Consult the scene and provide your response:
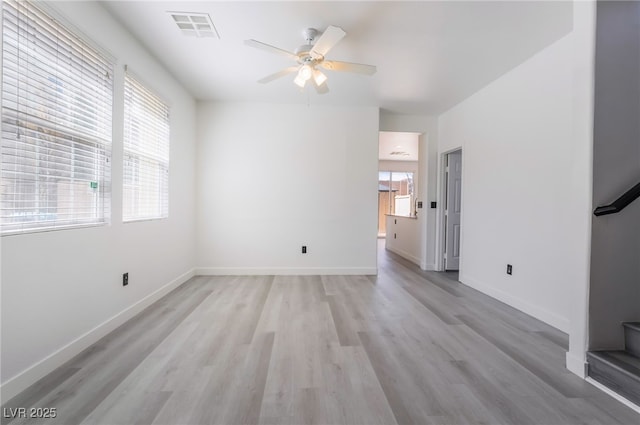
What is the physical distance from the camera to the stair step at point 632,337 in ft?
5.32

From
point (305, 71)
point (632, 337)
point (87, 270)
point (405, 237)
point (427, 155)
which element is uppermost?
point (305, 71)

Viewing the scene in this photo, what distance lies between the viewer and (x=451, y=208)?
4.54 m

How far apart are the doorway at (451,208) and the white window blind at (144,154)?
417 centimetres

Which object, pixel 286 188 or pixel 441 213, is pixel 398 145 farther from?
pixel 286 188

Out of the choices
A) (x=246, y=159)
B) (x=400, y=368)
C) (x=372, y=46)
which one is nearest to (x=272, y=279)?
(x=246, y=159)

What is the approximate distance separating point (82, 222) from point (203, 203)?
2.16m

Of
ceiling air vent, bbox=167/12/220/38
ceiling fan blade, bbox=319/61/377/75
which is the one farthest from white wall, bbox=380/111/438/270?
ceiling air vent, bbox=167/12/220/38

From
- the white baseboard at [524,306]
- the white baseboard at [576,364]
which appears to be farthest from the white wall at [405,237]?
the white baseboard at [576,364]

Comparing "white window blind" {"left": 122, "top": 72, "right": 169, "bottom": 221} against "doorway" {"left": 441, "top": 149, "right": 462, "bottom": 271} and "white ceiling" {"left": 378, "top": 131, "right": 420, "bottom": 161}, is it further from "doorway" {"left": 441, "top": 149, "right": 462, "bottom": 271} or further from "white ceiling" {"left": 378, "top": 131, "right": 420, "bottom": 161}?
"doorway" {"left": 441, "top": 149, "right": 462, "bottom": 271}

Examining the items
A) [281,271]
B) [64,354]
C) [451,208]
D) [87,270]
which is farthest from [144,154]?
[451,208]

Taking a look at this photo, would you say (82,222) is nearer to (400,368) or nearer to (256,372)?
(256,372)

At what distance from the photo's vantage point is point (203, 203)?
4.11 m

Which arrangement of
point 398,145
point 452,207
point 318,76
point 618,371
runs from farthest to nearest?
point 398,145, point 452,207, point 318,76, point 618,371

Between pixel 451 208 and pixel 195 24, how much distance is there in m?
4.27
